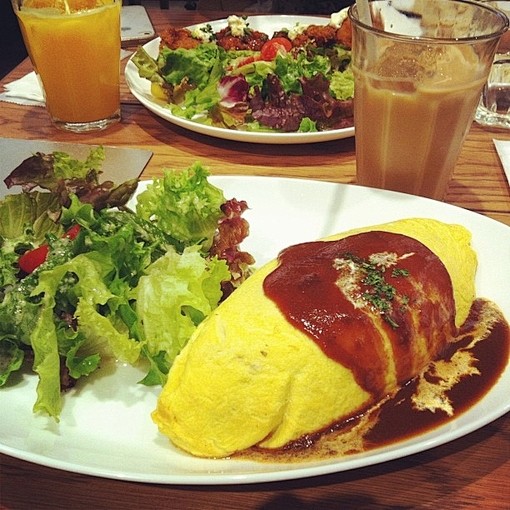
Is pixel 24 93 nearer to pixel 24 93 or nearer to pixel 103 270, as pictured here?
pixel 24 93

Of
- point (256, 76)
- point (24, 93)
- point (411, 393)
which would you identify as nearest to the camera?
point (411, 393)

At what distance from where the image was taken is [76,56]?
7.27 ft

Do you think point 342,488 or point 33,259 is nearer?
point 342,488

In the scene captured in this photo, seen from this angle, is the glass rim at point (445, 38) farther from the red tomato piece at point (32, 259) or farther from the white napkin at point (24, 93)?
the white napkin at point (24, 93)

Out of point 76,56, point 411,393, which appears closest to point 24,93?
point 76,56

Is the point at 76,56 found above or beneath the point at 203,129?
above

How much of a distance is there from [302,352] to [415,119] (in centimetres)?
89

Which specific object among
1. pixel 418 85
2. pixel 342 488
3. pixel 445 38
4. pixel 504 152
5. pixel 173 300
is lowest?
pixel 504 152

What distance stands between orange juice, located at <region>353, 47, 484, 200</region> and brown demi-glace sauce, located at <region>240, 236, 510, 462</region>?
0.56 m

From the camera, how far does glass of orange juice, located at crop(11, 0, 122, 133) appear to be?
2.15 m

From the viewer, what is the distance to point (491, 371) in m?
1.17

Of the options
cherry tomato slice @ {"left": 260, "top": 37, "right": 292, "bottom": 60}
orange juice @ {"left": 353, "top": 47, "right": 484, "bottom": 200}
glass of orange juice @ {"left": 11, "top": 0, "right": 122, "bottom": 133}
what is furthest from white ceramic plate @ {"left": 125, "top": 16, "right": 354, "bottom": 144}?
cherry tomato slice @ {"left": 260, "top": 37, "right": 292, "bottom": 60}

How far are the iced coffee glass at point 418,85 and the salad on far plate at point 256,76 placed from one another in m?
0.44

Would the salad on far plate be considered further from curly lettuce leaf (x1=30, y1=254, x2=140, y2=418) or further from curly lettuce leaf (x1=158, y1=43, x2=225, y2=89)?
curly lettuce leaf (x1=30, y1=254, x2=140, y2=418)
